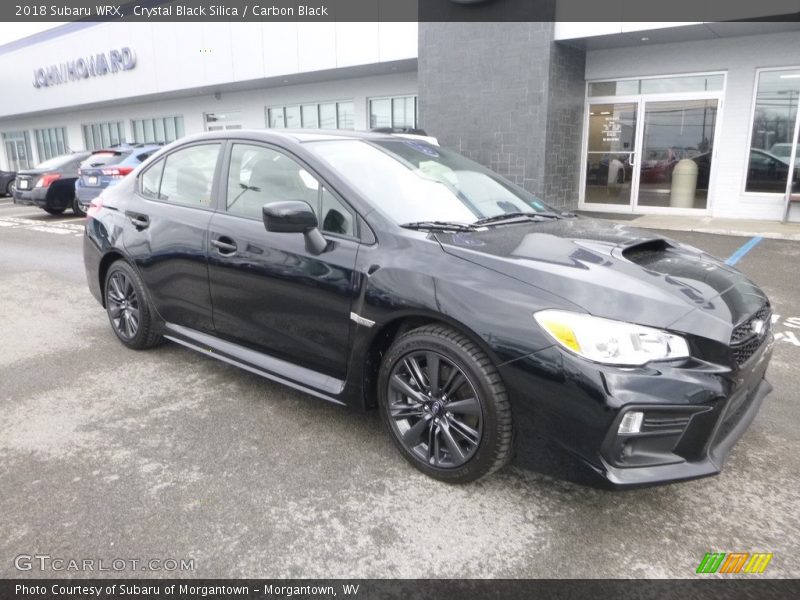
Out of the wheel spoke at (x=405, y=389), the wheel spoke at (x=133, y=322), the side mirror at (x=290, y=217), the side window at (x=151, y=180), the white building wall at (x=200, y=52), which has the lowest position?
the wheel spoke at (x=133, y=322)

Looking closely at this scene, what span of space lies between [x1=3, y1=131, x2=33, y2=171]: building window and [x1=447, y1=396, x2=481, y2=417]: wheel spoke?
35843 millimetres

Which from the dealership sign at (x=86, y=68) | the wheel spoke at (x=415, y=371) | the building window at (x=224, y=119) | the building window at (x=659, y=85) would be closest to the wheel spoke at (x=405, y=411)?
the wheel spoke at (x=415, y=371)

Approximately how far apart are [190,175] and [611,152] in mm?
11197

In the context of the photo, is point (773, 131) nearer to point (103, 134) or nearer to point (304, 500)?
point (304, 500)

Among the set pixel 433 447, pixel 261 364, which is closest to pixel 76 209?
pixel 261 364

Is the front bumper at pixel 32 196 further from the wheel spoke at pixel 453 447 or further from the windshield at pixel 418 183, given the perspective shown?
the wheel spoke at pixel 453 447

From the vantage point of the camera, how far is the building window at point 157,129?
75.5 feet

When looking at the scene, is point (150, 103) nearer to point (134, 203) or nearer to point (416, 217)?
point (134, 203)

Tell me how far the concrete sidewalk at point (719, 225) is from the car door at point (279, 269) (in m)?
8.12

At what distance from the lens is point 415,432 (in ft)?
9.40

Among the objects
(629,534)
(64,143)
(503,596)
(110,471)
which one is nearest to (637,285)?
(629,534)

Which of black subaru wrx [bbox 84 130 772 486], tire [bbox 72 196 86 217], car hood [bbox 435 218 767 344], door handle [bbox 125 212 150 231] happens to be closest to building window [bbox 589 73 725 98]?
black subaru wrx [bbox 84 130 772 486]

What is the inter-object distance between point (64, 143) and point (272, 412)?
31.1 metres

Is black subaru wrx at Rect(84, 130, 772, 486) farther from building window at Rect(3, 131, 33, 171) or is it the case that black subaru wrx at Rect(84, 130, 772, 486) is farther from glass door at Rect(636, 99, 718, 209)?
building window at Rect(3, 131, 33, 171)
